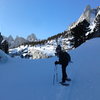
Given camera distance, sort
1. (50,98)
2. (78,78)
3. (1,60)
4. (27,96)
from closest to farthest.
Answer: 1. (50,98)
2. (27,96)
3. (78,78)
4. (1,60)

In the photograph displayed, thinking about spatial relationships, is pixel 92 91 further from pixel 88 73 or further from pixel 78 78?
pixel 88 73

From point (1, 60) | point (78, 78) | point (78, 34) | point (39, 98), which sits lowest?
point (39, 98)

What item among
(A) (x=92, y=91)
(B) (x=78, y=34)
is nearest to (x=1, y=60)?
(A) (x=92, y=91)

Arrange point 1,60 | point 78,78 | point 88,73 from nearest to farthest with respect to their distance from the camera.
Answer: point 78,78, point 88,73, point 1,60

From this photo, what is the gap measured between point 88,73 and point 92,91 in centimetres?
377

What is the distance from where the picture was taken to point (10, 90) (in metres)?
12.0

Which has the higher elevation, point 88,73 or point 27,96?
point 88,73

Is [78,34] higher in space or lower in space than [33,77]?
higher

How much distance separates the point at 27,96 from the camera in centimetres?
1074

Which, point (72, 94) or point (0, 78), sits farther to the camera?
point (0, 78)

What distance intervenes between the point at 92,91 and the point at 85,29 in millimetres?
46734

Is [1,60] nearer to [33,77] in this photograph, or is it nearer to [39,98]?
[33,77]

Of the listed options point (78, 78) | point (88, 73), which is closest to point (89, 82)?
point (78, 78)

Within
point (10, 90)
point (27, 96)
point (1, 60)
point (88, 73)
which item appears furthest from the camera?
point (1, 60)
